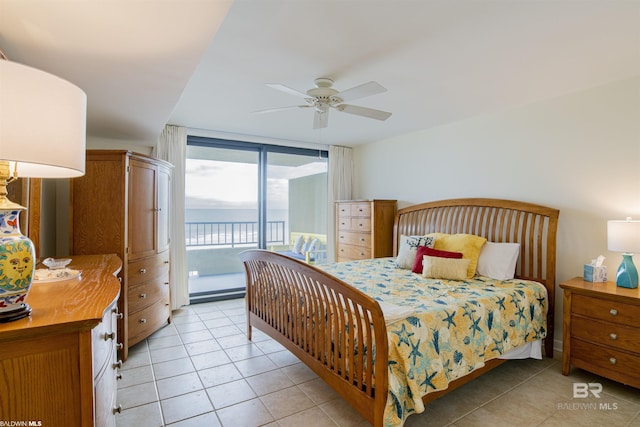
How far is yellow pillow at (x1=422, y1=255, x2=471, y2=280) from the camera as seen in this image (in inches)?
121

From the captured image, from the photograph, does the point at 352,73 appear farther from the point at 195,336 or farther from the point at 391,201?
the point at 195,336

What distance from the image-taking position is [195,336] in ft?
11.2

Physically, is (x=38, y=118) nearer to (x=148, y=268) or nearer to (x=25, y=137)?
(x=25, y=137)

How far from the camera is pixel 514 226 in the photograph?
11.1ft

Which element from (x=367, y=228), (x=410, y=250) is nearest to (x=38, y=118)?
(x=410, y=250)

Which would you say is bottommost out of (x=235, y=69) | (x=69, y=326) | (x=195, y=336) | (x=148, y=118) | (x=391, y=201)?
(x=195, y=336)

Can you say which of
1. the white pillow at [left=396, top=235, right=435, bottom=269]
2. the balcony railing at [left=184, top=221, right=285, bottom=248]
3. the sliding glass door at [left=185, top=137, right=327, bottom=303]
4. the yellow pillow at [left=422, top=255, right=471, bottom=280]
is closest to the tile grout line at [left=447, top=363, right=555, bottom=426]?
the yellow pillow at [left=422, top=255, right=471, bottom=280]

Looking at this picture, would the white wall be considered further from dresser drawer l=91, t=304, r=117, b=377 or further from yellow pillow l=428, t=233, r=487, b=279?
dresser drawer l=91, t=304, r=117, b=377

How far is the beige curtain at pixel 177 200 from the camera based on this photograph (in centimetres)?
419

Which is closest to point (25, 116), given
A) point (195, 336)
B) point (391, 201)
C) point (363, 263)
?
point (195, 336)

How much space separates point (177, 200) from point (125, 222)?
1404 mm

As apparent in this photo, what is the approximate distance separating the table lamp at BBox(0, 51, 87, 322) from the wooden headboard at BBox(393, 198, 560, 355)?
3647 mm

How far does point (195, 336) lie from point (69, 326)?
2691mm

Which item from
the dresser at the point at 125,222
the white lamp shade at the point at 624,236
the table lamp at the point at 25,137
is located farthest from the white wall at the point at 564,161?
the table lamp at the point at 25,137
